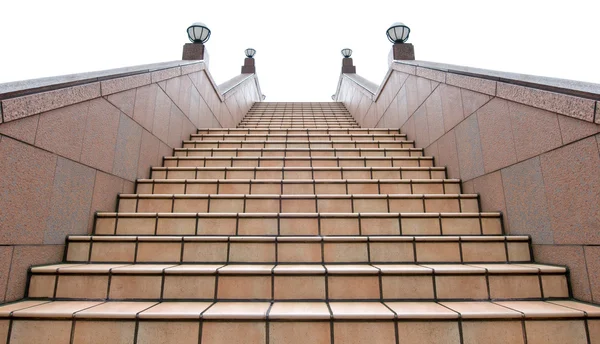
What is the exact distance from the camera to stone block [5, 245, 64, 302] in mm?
1688

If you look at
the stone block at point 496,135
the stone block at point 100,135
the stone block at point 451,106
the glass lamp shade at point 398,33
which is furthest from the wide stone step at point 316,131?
the stone block at point 100,135

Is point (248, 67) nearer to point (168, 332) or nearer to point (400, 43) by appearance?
point (400, 43)

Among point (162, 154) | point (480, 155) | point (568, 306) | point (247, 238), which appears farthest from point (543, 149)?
point (162, 154)

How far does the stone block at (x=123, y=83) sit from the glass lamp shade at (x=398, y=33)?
4089 mm

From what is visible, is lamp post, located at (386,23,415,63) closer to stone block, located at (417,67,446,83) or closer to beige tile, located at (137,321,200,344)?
stone block, located at (417,67,446,83)

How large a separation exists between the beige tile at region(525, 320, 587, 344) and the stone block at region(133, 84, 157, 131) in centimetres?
356

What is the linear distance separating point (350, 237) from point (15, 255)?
2094mm

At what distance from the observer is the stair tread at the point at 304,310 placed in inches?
58.7

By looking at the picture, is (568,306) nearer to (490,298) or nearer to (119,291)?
(490,298)

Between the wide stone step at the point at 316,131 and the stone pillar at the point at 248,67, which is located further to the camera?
the stone pillar at the point at 248,67

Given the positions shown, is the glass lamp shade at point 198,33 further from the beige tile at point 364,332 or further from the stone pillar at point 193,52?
the beige tile at point 364,332

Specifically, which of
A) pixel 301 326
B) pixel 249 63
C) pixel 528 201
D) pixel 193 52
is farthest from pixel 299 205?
pixel 249 63

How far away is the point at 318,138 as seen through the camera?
450 cm

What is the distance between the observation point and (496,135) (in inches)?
98.1
